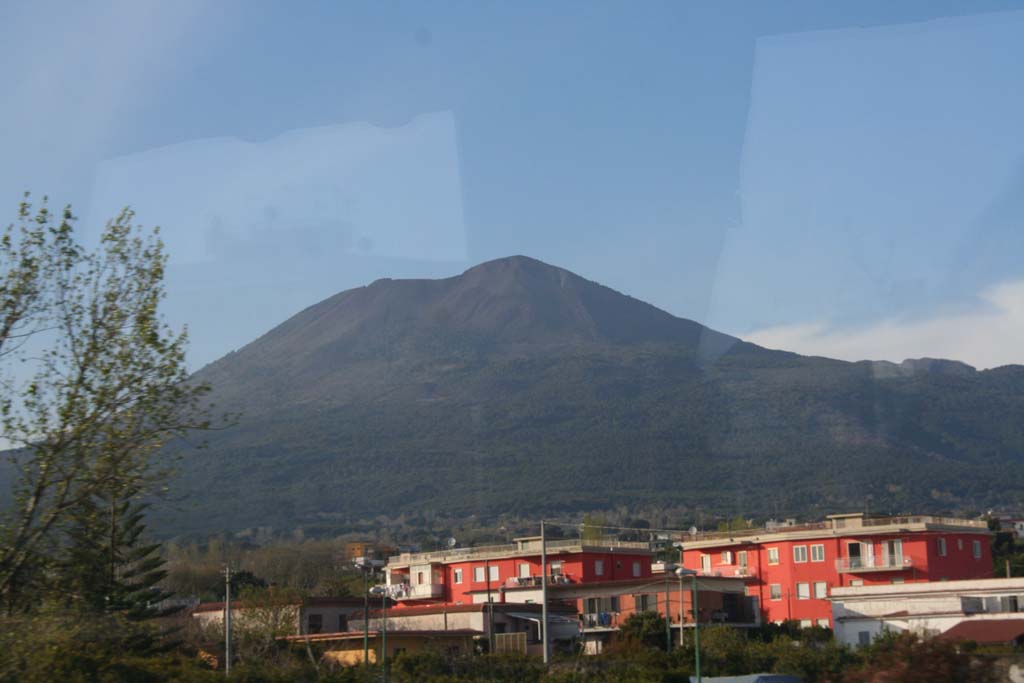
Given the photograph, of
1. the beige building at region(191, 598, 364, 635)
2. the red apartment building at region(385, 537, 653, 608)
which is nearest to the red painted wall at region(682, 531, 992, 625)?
the red apartment building at region(385, 537, 653, 608)

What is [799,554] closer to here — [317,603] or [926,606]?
[926,606]

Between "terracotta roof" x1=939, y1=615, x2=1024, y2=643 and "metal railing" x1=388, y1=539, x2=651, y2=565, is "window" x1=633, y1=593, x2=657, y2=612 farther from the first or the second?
"terracotta roof" x1=939, y1=615, x2=1024, y2=643

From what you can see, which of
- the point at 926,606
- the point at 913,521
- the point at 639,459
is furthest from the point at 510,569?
the point at 639,459

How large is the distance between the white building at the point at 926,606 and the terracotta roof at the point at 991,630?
412mm

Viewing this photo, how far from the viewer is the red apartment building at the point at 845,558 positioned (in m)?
58.3

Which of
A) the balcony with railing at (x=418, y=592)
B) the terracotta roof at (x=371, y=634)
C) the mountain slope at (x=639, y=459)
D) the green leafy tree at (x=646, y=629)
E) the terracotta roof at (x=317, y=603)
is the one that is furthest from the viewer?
the mountain slope at (x=639, y=459)

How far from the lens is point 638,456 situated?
179125 millimetres

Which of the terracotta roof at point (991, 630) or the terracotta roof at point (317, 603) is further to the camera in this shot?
the terracotta roof at point (317, 603)

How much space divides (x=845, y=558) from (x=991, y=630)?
753 inches

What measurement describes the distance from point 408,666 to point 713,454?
484ft

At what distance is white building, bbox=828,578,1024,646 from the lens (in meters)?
44.7

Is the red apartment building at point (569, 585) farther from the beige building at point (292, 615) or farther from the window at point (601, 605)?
the beige building at point (292, 615)

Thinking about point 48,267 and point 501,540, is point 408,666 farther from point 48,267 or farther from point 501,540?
A: point 501,540

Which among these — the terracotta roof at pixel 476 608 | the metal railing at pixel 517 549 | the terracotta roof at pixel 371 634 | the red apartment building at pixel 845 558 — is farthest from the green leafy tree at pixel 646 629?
the metal railing at pixel 517 549
